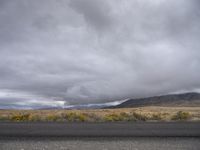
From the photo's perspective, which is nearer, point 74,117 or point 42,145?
point 42,145

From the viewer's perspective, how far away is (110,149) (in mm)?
14820

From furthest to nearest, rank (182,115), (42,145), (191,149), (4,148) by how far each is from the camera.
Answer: (182,115), (42,145), (4,148), (191,149)

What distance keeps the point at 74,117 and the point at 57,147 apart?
36270 millimetres

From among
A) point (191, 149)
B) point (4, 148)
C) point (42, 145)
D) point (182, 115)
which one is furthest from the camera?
point (182, 115)

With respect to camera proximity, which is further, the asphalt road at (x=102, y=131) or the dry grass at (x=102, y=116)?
the dry grass at (x=102, y=116)

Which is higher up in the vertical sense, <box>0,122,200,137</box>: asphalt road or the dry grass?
the dry grass

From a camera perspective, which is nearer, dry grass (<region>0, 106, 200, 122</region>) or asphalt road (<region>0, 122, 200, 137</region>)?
asphalt road (<region>0, 122, 200, 137</region>)

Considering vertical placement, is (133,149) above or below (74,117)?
Result: below

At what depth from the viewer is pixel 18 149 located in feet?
49.9

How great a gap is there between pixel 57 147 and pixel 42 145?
4.11 feet

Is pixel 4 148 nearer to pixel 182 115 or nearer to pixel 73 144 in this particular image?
pixel 73 144

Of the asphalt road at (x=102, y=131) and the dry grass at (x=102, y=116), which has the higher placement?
the dry grass at (x=102, y=116)

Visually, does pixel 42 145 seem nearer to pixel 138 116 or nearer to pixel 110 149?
pixel 110 149

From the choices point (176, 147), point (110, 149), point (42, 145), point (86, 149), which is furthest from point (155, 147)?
point (42, 145)
